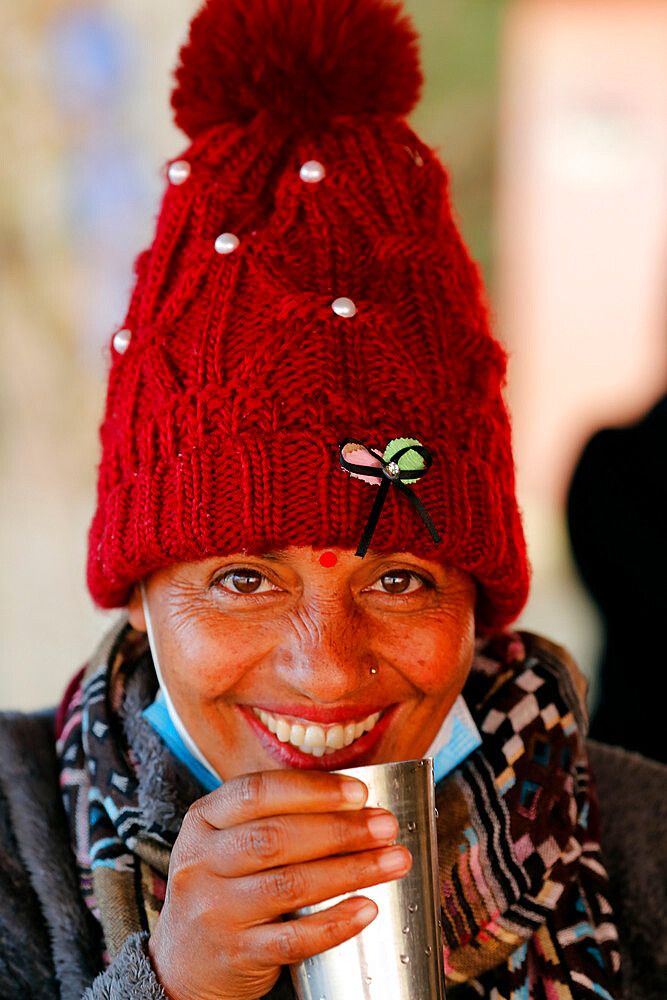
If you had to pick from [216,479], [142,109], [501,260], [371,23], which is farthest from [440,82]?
[216,479]

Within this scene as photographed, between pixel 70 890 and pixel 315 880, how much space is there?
0.59 meters

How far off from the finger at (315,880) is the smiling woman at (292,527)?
0.33ft

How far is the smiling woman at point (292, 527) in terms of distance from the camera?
125cm

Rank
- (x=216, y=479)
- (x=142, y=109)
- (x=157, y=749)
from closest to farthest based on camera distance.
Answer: (x=216, y=479), (x=157, y=749), (x=142, y=109)

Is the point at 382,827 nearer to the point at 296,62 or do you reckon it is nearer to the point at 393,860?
the point at 393,860

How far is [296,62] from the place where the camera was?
4.38 ft

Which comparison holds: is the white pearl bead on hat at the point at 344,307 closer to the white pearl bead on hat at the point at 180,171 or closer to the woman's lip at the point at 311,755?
the white pearl bead on hat at the point at 180,171

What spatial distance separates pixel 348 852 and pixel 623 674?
1988mm

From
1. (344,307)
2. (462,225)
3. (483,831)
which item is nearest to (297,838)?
(483,831)

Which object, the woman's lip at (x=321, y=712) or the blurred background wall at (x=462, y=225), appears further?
the blurred background wall at (x=462, y=225)

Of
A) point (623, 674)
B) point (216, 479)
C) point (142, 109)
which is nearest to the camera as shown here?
point (216, 479)

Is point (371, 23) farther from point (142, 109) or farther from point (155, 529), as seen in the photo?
point (142, 109)

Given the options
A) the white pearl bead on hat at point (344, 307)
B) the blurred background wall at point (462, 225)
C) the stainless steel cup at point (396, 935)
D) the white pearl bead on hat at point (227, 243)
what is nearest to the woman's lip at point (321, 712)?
the stainless steel cup at point (396, 935)

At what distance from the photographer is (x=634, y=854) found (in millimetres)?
1651
